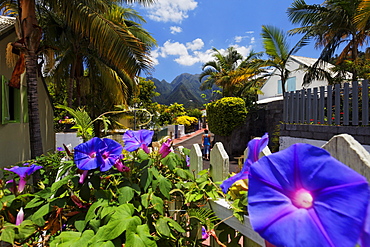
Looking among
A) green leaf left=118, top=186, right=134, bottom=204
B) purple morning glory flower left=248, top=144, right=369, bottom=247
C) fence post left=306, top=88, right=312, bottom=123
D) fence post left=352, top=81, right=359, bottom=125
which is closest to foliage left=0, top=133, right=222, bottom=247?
green leaf left=118, top=186, right=134, bottom=204

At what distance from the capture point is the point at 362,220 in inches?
13.7

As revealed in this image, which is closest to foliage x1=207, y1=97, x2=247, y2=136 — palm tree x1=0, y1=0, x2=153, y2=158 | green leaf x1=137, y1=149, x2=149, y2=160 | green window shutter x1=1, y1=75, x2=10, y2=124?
palm tree x1=0, y1=0, x2=153, y2=158

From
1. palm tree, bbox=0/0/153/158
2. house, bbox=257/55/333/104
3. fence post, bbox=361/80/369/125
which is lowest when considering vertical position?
fence post, bbox=361/80/369/125

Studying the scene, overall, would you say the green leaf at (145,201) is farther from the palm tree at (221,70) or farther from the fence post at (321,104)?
the palm tree at (221,70)

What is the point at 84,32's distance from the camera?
5641 millimetres

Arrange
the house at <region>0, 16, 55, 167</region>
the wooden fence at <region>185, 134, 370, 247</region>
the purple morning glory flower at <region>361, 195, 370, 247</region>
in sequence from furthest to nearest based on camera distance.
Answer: the house at <region>0, 16, 55, 167</region>
the wooden fence at <region>185, 134, 370, 247</region>
the purple morning glory flower at <region>361, 195, 370, 247</region>

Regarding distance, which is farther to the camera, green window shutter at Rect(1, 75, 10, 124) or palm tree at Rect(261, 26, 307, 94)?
palm tree at Rect(261, 26, 307, 94)

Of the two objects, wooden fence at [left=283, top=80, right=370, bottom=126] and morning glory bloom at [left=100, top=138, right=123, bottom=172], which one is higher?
wooden fence at [left=283, top=80, right=370, bottom=126]

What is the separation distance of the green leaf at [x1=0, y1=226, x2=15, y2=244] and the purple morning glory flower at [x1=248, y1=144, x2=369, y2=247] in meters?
1.06

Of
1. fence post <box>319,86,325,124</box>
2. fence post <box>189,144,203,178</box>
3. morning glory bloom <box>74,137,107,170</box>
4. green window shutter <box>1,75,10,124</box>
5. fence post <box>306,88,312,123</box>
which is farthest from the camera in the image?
fence post <box>306,88,312,123</box>

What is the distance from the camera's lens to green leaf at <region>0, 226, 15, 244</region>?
37.0 inches

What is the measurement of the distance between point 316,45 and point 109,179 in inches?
565

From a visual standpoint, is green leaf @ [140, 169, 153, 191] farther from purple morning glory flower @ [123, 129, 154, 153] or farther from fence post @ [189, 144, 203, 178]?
fence post @ [189, 144, 203, 178]

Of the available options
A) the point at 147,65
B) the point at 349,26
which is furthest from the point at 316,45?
the point at 147,65
